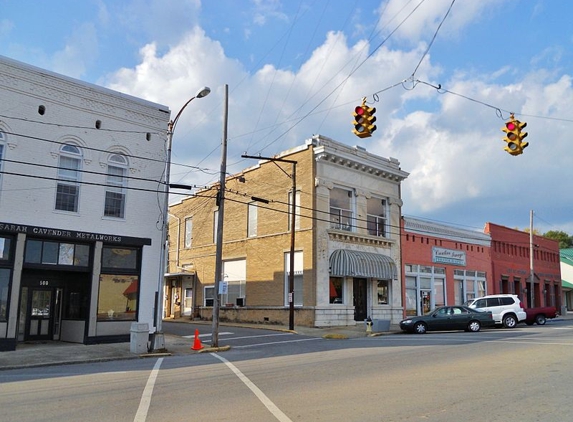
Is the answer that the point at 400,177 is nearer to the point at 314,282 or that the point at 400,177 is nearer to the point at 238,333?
the point at 314,282

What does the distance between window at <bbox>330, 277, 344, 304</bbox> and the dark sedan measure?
4476mm

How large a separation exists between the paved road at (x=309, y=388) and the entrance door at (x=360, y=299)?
14.7m

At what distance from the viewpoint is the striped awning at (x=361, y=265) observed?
29.1 meters

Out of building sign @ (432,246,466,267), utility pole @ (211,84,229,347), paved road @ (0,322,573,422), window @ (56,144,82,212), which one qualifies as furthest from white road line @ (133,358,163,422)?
building sign @ (432,246,466,267)

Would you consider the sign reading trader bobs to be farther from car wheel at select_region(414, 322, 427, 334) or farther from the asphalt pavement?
car wheel at select_region(414, 322, 427, 334)

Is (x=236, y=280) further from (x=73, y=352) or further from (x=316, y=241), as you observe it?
(x=73, y=352)

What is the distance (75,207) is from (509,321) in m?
23.2

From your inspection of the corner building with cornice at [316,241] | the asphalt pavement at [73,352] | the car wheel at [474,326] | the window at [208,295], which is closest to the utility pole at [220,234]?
the asphalt pavement at [73,352]

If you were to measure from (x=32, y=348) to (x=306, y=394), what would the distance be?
41.2 ft

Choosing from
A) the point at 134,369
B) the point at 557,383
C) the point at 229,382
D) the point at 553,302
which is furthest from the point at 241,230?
the point at 553,302

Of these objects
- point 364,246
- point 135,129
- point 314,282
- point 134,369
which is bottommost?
point 134,369

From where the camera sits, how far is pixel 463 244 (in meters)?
39.8

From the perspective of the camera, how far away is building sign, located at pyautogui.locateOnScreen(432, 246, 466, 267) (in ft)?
121

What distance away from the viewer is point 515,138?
14.8 m
